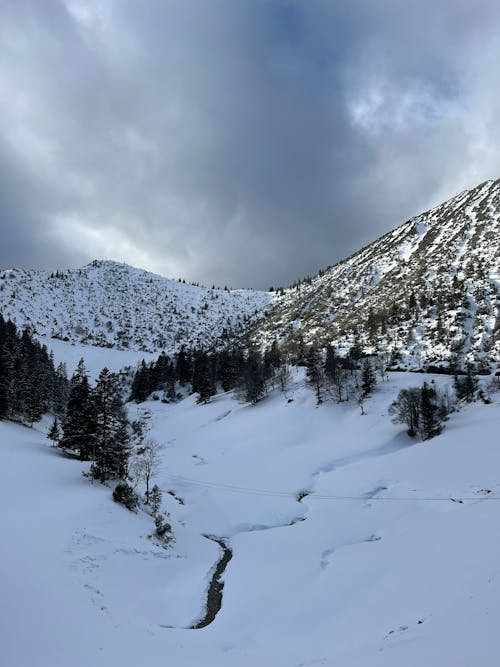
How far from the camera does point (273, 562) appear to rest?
95.4ft

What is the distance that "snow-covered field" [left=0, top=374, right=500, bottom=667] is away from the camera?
46.3 ft

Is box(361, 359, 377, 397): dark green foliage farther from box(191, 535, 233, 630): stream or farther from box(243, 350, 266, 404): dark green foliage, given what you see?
box(191, 535, 233, 630): stream

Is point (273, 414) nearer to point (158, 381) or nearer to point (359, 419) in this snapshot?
point (359, 419)

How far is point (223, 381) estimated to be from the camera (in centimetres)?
12069

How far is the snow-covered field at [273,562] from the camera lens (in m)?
14.1

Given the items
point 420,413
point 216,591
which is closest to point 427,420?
point 420,413

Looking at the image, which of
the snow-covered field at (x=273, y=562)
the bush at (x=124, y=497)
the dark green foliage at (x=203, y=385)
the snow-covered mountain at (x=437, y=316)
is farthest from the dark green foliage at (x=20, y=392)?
the snow-covered mountain at (x=437, y=316)

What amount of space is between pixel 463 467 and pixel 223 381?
85662 millimetres

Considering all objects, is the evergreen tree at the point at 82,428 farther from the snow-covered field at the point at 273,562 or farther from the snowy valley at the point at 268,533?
the snow-covered field at the point at 273,562

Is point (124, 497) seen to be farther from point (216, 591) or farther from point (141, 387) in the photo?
point (141, 387)

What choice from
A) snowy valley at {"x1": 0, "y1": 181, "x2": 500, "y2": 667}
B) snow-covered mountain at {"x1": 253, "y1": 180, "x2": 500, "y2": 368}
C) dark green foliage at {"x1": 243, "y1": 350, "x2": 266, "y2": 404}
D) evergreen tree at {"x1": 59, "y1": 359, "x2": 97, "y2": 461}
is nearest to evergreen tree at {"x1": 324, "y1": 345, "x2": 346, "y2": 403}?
snowy valley at {"x1": 0, "y1": 181, "x2": 500, "y2": 667}

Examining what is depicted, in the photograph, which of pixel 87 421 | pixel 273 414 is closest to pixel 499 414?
pixel 273 414

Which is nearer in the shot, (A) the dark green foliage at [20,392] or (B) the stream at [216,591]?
(B) the stream at [216,591]

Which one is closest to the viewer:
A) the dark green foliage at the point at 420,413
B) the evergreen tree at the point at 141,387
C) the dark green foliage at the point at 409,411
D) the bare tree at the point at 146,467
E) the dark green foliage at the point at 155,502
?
the dark green foliage at the point at 155,502
